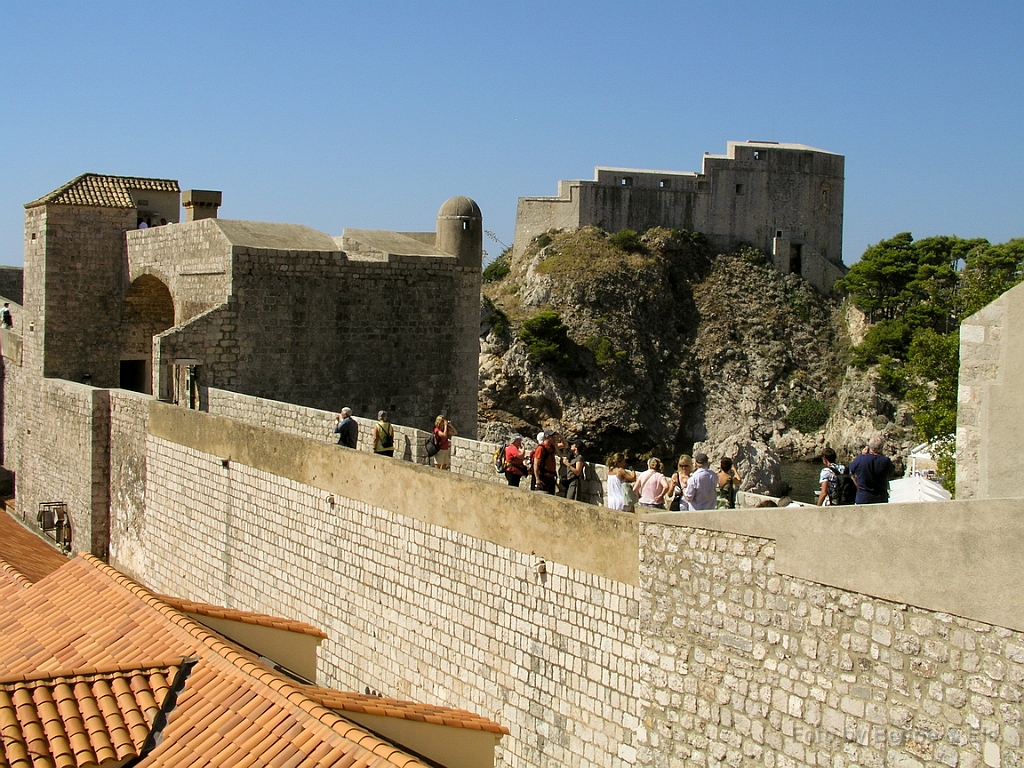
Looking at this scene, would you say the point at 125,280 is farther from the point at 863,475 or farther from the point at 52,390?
the point at 863,475

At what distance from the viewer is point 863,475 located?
26.2ft

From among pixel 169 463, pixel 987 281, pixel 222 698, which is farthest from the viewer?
pixel 987 281

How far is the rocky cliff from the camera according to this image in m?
54.7

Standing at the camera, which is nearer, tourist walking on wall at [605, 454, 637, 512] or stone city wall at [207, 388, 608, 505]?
tourist walking on wall at [605, 454, 637, 512]

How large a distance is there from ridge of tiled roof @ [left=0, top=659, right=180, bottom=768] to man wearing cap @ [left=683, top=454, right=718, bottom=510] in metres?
3.71

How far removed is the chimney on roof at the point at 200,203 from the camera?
738 inches

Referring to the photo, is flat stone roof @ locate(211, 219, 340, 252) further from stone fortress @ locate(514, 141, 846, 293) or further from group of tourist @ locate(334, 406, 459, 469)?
stone fortress @ locate(514, 141, 846, 293)

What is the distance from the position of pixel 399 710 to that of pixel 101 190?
1331 cm

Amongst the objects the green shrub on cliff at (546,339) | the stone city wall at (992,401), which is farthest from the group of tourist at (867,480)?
the green shrub on cliff at (546,339)

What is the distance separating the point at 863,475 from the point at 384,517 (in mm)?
4290

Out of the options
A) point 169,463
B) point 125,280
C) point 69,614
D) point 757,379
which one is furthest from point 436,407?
point 757,379

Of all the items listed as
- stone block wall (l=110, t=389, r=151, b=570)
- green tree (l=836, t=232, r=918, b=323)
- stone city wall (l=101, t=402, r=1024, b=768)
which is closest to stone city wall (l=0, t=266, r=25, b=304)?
stone block wall (l=110, t=389, r=151, b=570)

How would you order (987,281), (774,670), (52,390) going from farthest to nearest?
(987,281), (52,390), (774,670)

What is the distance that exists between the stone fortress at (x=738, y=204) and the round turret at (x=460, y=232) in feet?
145
